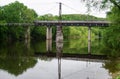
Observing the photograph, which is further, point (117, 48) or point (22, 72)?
point (117, 48)

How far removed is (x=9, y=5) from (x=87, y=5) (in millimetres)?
98463

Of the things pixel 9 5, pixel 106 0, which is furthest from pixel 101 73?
pixel 9 5

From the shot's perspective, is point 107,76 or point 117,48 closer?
point 107,76

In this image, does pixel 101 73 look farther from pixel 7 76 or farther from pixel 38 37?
pixel 38 37

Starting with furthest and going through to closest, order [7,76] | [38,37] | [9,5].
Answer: [38,37] → [9,5] → [7,76]

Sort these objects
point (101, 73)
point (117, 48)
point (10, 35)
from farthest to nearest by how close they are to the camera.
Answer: point (10, 35), point (117, 48), point (101, 73)

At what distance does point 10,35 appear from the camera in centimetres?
12006

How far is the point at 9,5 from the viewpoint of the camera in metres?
133

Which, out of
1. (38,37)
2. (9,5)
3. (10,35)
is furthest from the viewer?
(38,37)

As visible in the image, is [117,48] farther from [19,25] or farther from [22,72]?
[19,25]

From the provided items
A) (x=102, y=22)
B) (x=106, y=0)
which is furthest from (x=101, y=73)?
(x=102, y=22)

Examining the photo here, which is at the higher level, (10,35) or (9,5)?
(9,5)

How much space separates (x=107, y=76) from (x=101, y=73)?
248 centimetres

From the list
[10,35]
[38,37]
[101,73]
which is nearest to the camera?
[101,73]
